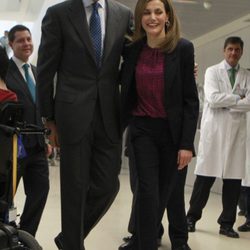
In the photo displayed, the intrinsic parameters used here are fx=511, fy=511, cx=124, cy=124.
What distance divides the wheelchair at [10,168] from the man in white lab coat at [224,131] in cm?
194

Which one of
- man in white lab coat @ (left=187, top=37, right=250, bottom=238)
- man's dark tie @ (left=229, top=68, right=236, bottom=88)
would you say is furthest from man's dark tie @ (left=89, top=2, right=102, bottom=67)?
man's dark tie @ (left=229, top=68, right=236, bottom=88)

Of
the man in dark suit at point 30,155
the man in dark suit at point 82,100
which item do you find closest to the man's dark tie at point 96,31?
the man in dark suit at point 82,100

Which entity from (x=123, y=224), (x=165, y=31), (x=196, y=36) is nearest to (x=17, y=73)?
(x=165, y=31)

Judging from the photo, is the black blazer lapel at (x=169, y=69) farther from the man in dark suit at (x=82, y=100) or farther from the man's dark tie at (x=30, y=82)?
the man's dark tie at (x=30, y=82)

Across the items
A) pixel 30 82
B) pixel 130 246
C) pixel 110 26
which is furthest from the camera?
pixel 30 82

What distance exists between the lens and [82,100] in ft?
8.05

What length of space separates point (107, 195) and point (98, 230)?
152 cm

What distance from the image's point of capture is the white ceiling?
22.0 feet

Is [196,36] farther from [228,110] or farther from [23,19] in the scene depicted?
[228,110]

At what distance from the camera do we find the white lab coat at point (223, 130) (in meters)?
4.26

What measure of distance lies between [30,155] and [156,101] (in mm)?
986

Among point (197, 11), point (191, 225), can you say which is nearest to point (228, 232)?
point (191, 225)

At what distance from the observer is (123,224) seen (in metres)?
4.36

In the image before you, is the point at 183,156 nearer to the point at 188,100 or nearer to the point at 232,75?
the point at 188,100
